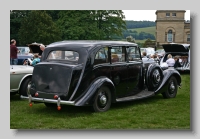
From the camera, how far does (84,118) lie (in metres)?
7.58

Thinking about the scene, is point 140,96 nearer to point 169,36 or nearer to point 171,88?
point 171,88

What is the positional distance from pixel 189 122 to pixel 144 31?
2.53m

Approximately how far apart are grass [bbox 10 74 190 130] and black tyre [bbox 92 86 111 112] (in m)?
0.14

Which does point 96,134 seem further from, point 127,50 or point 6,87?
point 127,50

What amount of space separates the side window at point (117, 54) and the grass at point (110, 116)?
1098mm

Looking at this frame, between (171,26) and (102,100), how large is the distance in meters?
2.82

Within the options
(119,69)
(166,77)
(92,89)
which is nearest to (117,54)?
(119,69)

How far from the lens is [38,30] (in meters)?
8.30

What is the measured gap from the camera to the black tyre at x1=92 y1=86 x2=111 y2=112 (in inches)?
311

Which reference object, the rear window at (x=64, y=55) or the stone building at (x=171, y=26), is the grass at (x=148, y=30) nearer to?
the stone building at (x=171, y=26)

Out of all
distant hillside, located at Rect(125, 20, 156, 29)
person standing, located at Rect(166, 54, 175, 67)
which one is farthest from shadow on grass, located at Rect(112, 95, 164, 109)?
person standing, located at Rect(166, 54, 175, 67)

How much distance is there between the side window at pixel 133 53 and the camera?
9.07 metres

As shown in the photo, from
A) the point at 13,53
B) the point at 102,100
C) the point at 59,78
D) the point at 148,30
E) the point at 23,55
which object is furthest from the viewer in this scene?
the point at 23,55

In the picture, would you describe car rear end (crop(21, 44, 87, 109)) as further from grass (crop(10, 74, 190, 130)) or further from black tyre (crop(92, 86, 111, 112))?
black tyre (crop(92, 86, 111, 112))
